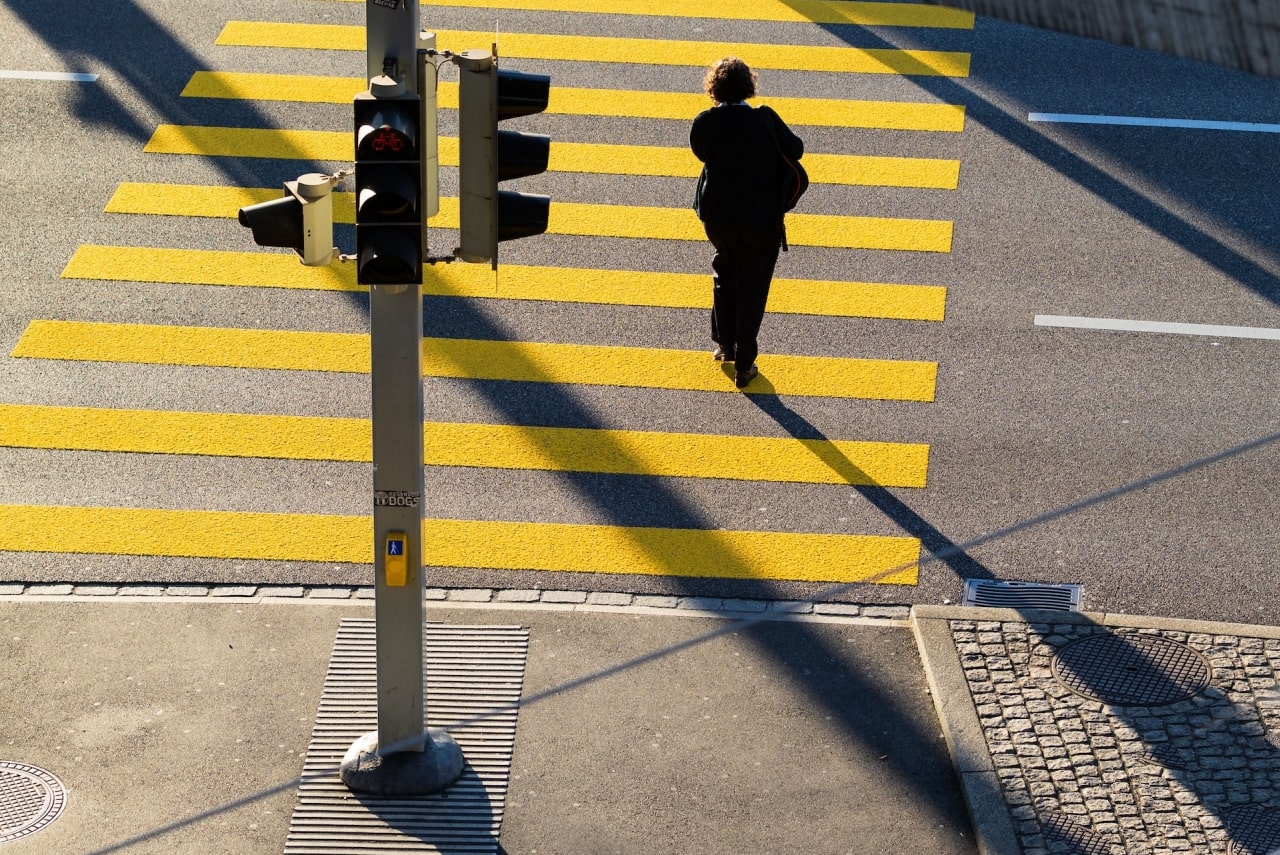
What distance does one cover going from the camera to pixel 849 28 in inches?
596

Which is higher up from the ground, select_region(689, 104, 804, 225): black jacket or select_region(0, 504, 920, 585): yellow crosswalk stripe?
select_region(689, 104, 804, 225): black jacket

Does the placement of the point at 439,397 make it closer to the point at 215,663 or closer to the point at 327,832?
the point at 215,663

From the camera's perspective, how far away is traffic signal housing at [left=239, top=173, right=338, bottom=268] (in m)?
6.57

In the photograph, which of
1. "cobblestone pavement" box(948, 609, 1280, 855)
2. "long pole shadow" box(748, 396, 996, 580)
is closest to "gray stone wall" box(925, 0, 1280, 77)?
"long pole shadow" box(748, 396, 996, 580)

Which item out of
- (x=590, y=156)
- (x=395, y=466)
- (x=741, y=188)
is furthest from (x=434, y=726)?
(x=590, y=156)

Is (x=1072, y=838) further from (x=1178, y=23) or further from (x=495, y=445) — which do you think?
(x=1178, y=23)

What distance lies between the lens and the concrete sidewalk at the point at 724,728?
24.1 feet

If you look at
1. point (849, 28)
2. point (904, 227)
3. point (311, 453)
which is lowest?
point (311, 453)

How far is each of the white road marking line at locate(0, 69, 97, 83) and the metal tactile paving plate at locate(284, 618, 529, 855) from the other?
7091 millimetres

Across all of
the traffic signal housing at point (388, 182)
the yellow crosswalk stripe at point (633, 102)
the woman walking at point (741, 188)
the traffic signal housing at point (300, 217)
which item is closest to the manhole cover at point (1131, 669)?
the woman walking at point (741, 188)

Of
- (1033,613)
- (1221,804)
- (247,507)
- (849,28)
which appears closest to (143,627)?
(247,507)

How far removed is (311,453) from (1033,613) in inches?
160

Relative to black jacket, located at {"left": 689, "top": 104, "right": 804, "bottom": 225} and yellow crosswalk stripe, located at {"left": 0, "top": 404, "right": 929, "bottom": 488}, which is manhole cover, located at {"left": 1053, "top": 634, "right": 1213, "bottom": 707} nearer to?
yellow crosswalk stripe, located at {"left": 0, "top": 404, "right": 929, "bottom": 488}

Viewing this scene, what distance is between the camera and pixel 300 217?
6.61m
